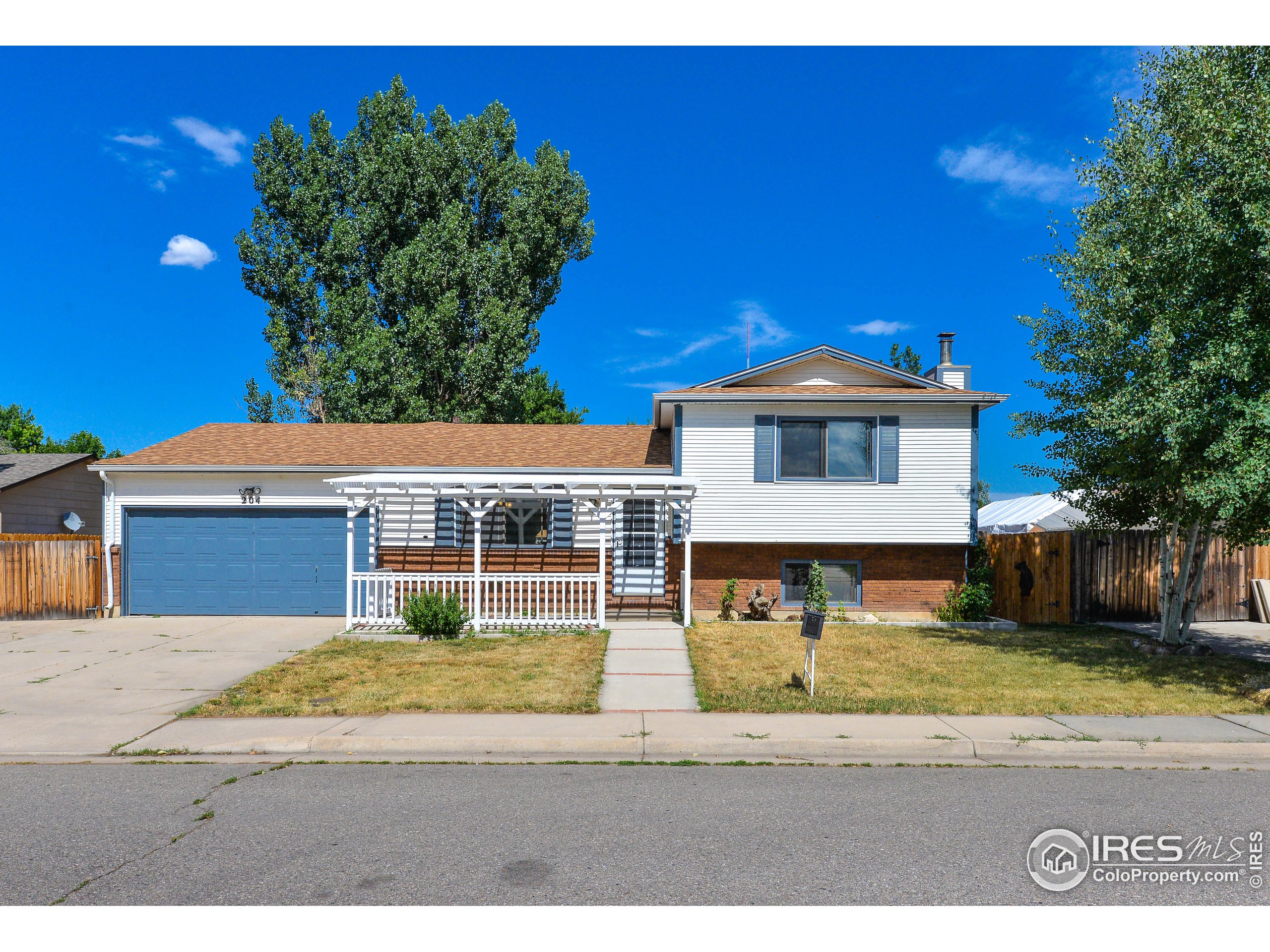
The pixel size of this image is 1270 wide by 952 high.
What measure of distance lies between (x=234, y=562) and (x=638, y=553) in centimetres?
823

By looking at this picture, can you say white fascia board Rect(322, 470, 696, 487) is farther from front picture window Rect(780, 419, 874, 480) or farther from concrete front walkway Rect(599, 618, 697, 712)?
concrete front walkway Rect(599, 618, 697, 712)

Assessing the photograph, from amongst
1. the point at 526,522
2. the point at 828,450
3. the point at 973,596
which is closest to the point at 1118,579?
the point at 973,596

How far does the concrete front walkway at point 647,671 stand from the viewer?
862 cm

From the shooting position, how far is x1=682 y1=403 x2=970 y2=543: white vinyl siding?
1566cm

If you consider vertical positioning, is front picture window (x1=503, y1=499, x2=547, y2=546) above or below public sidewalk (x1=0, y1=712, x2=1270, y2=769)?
above

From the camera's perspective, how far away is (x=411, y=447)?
1825 centimetres

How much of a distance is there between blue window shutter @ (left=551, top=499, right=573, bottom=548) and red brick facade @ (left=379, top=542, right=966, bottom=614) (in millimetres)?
346

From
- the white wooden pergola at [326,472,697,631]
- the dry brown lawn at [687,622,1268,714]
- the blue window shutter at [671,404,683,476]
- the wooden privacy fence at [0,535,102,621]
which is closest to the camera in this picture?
the dry brown lawn at [687,622,1268,714]

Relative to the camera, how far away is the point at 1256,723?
7.80 metres

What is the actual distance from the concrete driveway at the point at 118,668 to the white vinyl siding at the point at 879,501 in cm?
799

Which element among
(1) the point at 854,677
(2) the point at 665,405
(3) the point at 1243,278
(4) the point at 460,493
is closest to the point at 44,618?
(4) the point at 460,493

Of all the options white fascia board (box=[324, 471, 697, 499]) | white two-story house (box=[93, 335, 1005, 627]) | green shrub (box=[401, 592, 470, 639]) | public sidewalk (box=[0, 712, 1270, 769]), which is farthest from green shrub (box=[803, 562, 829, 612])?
public sidewalk (box=[0, 712, 1270, 769])

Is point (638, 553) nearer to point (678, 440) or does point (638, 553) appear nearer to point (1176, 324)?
point (678, 440)

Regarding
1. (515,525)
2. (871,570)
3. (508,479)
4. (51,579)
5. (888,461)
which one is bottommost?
(51,579)
